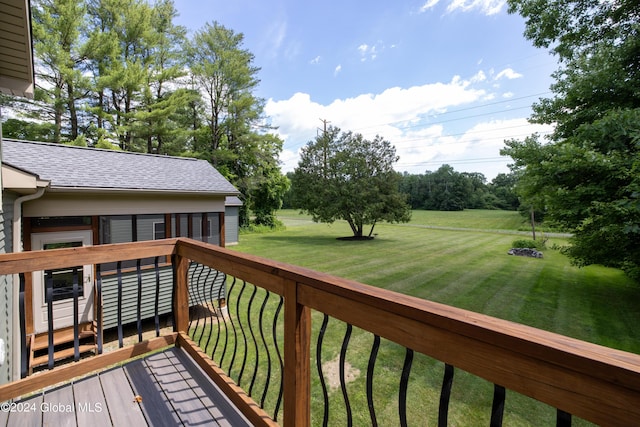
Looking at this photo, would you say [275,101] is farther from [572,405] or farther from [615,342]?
[572,405]

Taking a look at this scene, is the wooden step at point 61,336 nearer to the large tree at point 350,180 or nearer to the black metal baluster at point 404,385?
the black metal baluster at point 404,385

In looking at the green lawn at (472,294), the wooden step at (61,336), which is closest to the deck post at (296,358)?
the green lawn at (472,294)

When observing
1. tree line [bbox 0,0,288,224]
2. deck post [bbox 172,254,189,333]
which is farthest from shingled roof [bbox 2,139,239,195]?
tree line [bbox 0,0,288,224]

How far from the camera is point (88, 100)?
1337 cm

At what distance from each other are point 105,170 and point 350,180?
39.9ft

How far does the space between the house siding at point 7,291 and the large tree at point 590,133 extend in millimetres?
8453

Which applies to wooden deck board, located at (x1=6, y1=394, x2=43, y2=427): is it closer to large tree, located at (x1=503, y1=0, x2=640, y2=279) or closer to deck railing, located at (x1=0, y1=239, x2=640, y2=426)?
deck railing, located at (x1=0, y1=239, x2=640, y2=426)

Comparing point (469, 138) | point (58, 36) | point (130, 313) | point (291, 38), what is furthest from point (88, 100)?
point (469, 138)

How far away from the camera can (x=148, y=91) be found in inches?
571

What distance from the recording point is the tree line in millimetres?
11781

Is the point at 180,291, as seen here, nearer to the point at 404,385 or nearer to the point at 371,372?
the point at 371,372

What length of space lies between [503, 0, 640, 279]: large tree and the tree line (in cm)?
1414

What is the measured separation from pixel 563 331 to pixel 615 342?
67 centimetres

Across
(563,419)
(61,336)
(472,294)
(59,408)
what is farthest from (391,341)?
(472,294)
